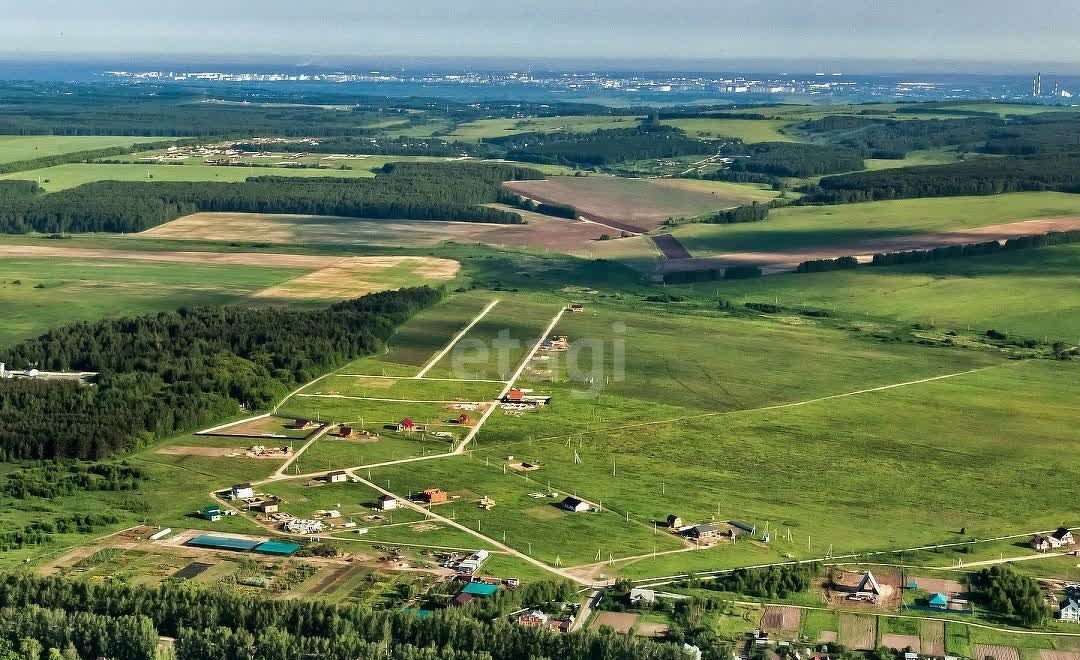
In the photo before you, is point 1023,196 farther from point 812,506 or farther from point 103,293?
point 812,506

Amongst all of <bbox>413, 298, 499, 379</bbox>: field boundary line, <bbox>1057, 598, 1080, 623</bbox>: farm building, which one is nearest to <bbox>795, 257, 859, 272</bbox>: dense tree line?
<bbox>413, 298, 499, 379</bbox>: field boundary line

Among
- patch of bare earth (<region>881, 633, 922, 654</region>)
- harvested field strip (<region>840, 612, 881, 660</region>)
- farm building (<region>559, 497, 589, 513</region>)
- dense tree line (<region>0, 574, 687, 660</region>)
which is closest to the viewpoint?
dense tree line (<region>0, 574, 687, 660</region>)

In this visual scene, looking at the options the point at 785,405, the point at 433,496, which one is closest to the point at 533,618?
the point at 433,496

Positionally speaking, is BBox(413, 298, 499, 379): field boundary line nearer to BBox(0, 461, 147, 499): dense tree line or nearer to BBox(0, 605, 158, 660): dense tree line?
BBox(0, 461, 147, 499): dense tree line

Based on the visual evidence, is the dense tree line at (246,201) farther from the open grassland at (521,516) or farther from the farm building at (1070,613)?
the farm building at (1070,613)

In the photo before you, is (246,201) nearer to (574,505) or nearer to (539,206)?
(539,206)

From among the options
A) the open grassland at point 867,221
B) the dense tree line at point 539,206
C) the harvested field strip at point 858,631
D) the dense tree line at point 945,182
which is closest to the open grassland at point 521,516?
the harvested field strip at point 858,631
